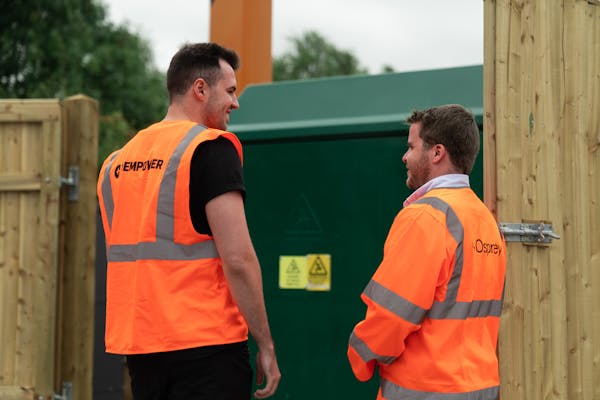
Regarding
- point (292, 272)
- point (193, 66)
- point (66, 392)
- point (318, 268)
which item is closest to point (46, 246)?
point (66, 392)

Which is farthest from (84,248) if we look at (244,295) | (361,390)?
(244,295)

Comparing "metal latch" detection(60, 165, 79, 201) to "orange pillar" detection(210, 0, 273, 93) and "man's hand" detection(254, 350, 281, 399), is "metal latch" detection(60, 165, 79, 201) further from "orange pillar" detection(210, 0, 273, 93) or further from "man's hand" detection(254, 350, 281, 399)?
"man's hand" detection(254, 350, 281, 399)

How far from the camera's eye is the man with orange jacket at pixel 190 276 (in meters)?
2.24

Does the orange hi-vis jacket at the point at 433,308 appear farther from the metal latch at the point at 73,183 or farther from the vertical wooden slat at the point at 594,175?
the metal latch at the point at 73,183

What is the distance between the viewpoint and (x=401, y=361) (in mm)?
2387

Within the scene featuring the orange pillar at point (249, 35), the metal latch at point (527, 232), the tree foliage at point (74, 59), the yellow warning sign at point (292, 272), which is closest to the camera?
the metal latch at point (527, 232)

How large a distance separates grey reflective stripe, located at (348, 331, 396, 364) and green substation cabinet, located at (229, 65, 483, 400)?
1.26 m

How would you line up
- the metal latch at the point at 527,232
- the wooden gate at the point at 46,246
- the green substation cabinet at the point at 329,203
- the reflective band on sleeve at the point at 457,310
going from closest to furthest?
the reflective band on sleeve at the point at 457,310
the metal latch at the point at 527,232
the green substation cabinet at the point at 329,203
the wooden gate at the point at 46,246

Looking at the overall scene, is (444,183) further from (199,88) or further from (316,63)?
(316,63)

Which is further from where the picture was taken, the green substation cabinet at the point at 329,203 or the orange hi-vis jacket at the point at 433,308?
the green substation cabinet at the point at 329,203

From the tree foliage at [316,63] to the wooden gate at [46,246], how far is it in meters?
34.4

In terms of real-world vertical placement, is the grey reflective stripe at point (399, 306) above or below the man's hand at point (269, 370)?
above

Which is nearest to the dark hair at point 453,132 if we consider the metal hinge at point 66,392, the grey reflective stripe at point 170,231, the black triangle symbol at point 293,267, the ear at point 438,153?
the ear at point 438,153

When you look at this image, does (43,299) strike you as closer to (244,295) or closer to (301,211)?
(301,211)
